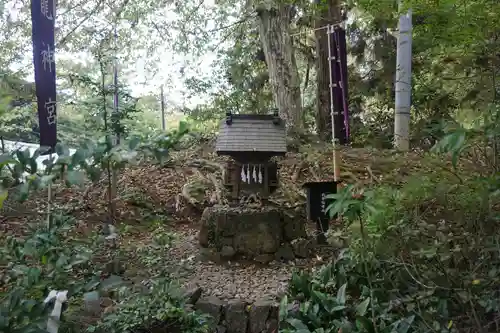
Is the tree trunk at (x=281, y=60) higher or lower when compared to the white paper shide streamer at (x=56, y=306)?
higher

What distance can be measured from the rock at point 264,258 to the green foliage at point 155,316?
1.49m

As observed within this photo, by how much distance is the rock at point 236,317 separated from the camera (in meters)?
3.18

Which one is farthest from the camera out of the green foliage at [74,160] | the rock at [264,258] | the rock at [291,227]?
the rock at [291,227]

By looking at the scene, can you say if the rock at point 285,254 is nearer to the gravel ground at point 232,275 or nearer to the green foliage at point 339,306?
the gravel ground at point 232,275

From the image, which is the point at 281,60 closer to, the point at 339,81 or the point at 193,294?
the point at 339,81

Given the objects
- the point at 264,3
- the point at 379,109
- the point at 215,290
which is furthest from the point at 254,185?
the point at 379,109

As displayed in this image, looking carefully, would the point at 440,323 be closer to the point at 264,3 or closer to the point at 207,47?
the point at 264,3

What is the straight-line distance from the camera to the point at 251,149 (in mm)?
4180

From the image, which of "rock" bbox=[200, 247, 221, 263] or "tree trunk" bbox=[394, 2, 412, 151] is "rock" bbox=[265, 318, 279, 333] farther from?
"tree trunk" bbox=[394, 2, 412, 151]

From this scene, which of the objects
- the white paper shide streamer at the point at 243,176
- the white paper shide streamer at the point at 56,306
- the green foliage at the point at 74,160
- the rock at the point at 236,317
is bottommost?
the rock at the point at 236,317

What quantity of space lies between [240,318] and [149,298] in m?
0.86

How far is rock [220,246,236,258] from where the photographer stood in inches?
164

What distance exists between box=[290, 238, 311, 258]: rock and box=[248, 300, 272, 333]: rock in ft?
3.55

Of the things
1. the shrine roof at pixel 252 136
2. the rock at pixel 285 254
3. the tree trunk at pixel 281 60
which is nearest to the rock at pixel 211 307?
the rock at pixel 285 254
